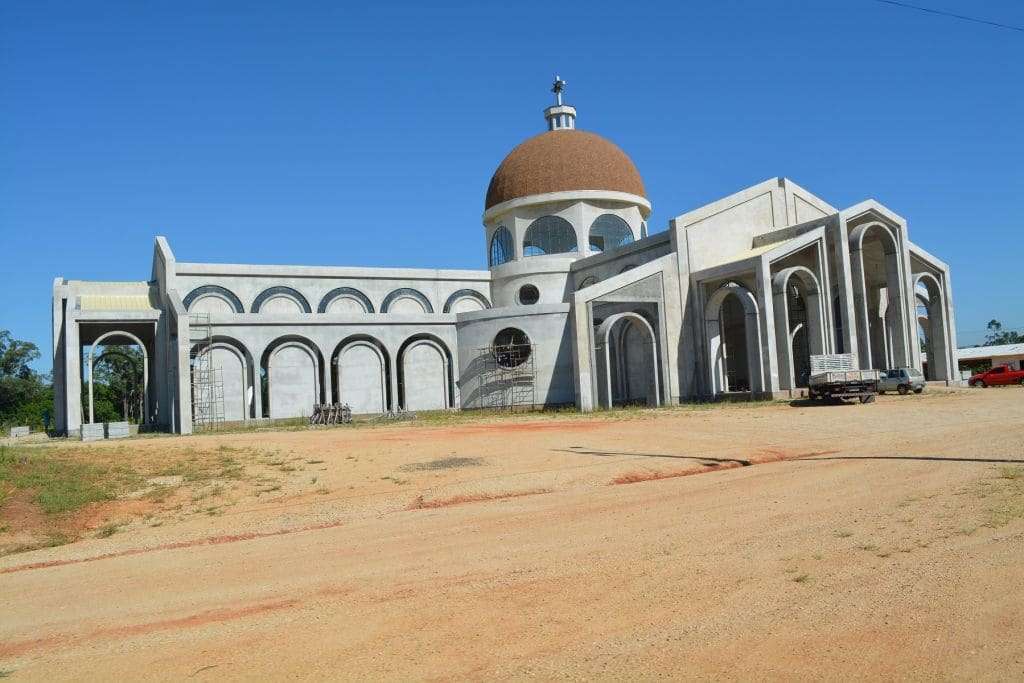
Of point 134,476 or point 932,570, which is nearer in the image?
point 932,570

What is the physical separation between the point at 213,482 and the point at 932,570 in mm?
10340

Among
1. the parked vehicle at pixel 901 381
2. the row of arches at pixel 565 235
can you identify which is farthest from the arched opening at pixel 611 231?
the parked vehicle at pixel 901 381

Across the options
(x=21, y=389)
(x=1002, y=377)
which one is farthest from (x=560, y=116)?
(x=21, y=389)

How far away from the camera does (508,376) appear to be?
34.4 metres

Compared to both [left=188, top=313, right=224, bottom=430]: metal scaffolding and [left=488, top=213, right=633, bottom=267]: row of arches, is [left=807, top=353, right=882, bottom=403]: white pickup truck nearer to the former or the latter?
[left=488, top=213, right=633, bottom=267]: row of arches

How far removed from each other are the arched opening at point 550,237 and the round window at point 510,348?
729 cm

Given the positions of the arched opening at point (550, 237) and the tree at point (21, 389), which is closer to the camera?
the arched opening at point (550, 237)

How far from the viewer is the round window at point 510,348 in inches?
1355

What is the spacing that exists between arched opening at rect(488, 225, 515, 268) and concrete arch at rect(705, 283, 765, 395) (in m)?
11.9

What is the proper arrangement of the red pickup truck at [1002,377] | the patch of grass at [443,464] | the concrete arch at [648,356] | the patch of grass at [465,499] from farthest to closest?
the red pickup truck at [1002,377]
the concrete arch at [648,356]
the patch of grass at [443,464]
the patch of grass at [465,499]

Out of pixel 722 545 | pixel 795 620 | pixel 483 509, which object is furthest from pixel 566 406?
pixel 795 620

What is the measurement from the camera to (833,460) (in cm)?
1278

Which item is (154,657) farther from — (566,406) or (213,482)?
(566,406)

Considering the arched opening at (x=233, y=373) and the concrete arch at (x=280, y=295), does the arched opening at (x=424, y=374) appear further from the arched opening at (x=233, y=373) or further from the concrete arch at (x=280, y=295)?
the arched opening at (x=233, y=373)
